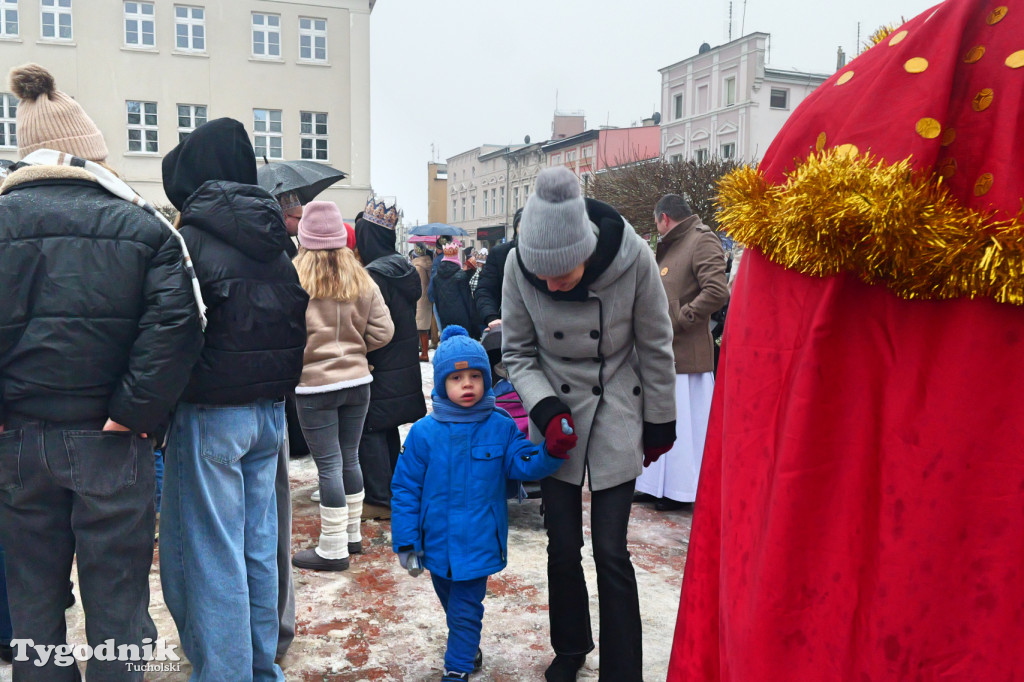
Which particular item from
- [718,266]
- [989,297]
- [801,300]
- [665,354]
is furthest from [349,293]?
[989,297]

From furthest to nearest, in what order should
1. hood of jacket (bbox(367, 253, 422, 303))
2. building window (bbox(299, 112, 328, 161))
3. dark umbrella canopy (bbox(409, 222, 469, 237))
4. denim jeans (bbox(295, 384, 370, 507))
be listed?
building window (bbox(299, 112, 328, 161)) < dark umbrella canopy (bbox(409, 222, 469, 237)) < hood of jacket (bbox(367, 253, 422, 303)) < denim jeans (bbox(295, 384, 370, 507))

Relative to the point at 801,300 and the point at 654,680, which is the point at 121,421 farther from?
the point at 654,680

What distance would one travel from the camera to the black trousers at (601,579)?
2.96 m

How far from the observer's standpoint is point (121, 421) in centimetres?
242

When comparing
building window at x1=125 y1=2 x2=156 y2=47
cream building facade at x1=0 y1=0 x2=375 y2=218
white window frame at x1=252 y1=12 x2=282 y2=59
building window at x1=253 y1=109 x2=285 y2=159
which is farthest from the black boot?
building window at x1=125 y1=2 x2=156 y2=47

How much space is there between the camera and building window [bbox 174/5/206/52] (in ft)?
98.4

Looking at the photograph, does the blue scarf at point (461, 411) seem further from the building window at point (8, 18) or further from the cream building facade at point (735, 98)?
the cream building facade at point (735, 98)

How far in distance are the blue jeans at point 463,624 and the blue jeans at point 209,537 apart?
29.2 inches

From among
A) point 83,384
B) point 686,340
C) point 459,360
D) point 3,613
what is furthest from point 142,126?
point 83,384

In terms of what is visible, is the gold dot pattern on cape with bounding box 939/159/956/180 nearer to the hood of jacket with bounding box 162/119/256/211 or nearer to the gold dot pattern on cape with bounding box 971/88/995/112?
the gold dot pattern on cape with bounding box 971/88/995/112

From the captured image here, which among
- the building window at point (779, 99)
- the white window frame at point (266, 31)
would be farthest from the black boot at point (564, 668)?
the building window at point (779, 99)

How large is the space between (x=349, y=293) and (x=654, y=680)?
2.52 metres

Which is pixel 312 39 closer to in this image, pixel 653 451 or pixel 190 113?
pixel 190 113

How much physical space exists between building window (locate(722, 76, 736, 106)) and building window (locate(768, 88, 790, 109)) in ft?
6.45
